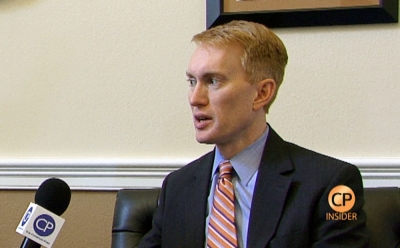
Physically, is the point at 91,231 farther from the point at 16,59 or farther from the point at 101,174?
the point at 16,59

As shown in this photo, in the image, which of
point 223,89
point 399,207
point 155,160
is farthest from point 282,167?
point 155,160

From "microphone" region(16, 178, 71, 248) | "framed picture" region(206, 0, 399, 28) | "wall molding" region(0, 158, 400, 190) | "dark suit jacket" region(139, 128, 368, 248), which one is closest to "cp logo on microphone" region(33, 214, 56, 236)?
"microphone" region(16, 178, 71, 248)

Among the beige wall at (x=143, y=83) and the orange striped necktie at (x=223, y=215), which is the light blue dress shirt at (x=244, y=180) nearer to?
the orange striped necktie at (x=223, y=215)

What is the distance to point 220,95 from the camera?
1.31 m

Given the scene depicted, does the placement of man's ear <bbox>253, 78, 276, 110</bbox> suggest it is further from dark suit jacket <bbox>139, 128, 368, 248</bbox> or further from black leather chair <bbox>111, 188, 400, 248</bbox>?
black leather chair <bbox>111, 188, 400, 248</bbox>

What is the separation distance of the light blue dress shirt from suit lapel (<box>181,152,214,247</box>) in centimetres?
2

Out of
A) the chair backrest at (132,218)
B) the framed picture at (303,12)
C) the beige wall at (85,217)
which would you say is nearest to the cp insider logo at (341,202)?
A: the chair backrest at (132,218)

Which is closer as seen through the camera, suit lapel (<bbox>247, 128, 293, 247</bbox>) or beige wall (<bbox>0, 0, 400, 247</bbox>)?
suit lapel (<bbox>247, 128, 293, 247</bbox>)

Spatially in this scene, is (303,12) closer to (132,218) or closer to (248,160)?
(248,160)

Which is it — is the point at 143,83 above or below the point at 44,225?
above

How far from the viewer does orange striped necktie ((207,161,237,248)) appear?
1288 millimetres

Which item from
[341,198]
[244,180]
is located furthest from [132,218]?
[341,198]

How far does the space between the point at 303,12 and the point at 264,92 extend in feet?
1.58

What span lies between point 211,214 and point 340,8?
2.54 feet
